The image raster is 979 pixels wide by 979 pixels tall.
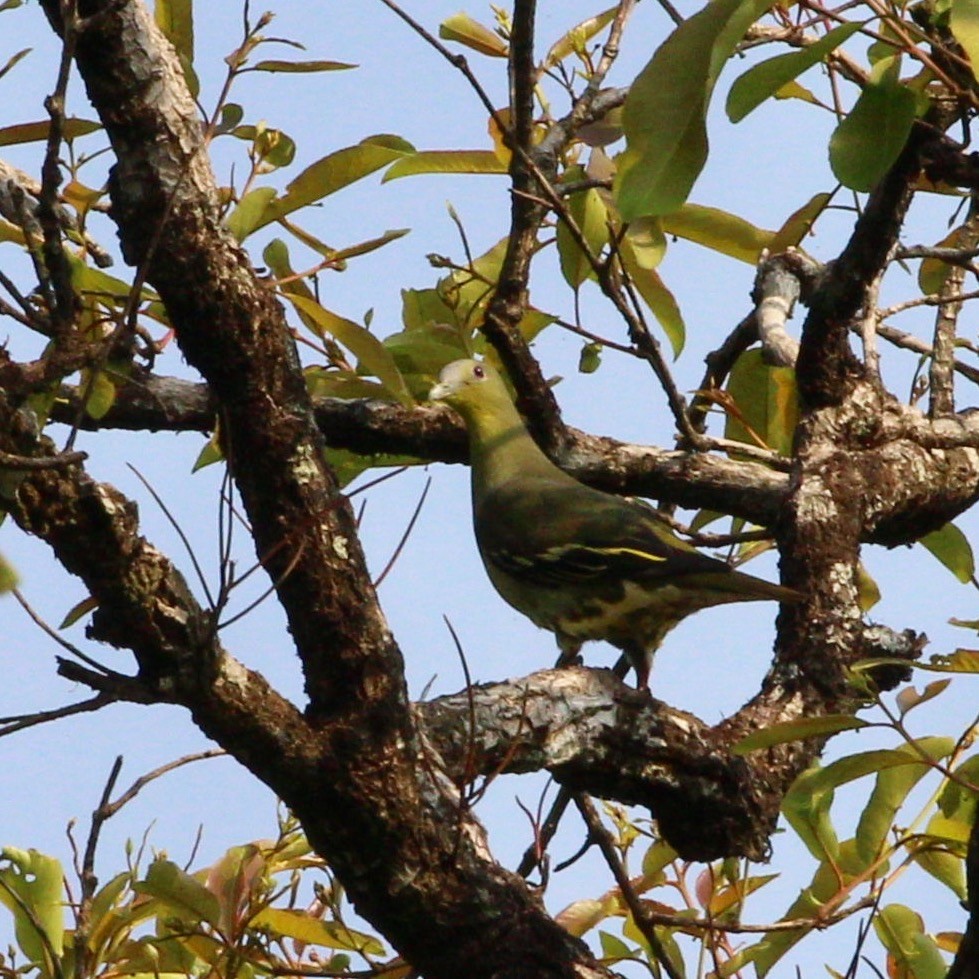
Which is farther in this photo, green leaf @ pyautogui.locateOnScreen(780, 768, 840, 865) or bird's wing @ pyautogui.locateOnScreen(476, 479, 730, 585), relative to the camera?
bird's wing @ pyautogui.locateOnScreen(476, 479, 730, 585)

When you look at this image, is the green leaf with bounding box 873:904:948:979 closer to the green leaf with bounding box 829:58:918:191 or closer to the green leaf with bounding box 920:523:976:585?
the green leaf with bounding box 920:523:976:585

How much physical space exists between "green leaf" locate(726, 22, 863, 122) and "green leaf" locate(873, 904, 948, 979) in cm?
159

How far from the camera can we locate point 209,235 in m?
2.49

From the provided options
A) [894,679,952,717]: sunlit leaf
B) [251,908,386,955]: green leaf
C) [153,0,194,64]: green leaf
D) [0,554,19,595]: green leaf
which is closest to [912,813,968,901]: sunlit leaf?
[894,679,952,717]: sunlit leaf

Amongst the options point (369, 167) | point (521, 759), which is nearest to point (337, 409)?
point (369, 167)

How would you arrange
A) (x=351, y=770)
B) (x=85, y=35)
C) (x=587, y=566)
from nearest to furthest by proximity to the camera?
(x=85, y=35) < (x=351, y=770) < (x=587, y=566)

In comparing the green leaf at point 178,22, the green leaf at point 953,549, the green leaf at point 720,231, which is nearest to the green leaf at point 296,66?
the green leaf at point 178,22

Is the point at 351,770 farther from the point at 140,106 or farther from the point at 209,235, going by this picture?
the point at 140,106

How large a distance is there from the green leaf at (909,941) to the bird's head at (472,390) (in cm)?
150

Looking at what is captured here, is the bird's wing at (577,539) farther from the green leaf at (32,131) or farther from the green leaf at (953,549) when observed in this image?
the green leaf at (32,131)

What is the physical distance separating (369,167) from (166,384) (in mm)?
757

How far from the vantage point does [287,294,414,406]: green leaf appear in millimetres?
2967

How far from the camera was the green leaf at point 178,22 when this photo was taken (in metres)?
3.15

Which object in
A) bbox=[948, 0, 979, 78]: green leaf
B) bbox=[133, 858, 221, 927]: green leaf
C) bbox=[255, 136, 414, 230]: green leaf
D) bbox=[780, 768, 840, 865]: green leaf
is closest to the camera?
bbox=[948, 0, 979, 78]: green leaf
